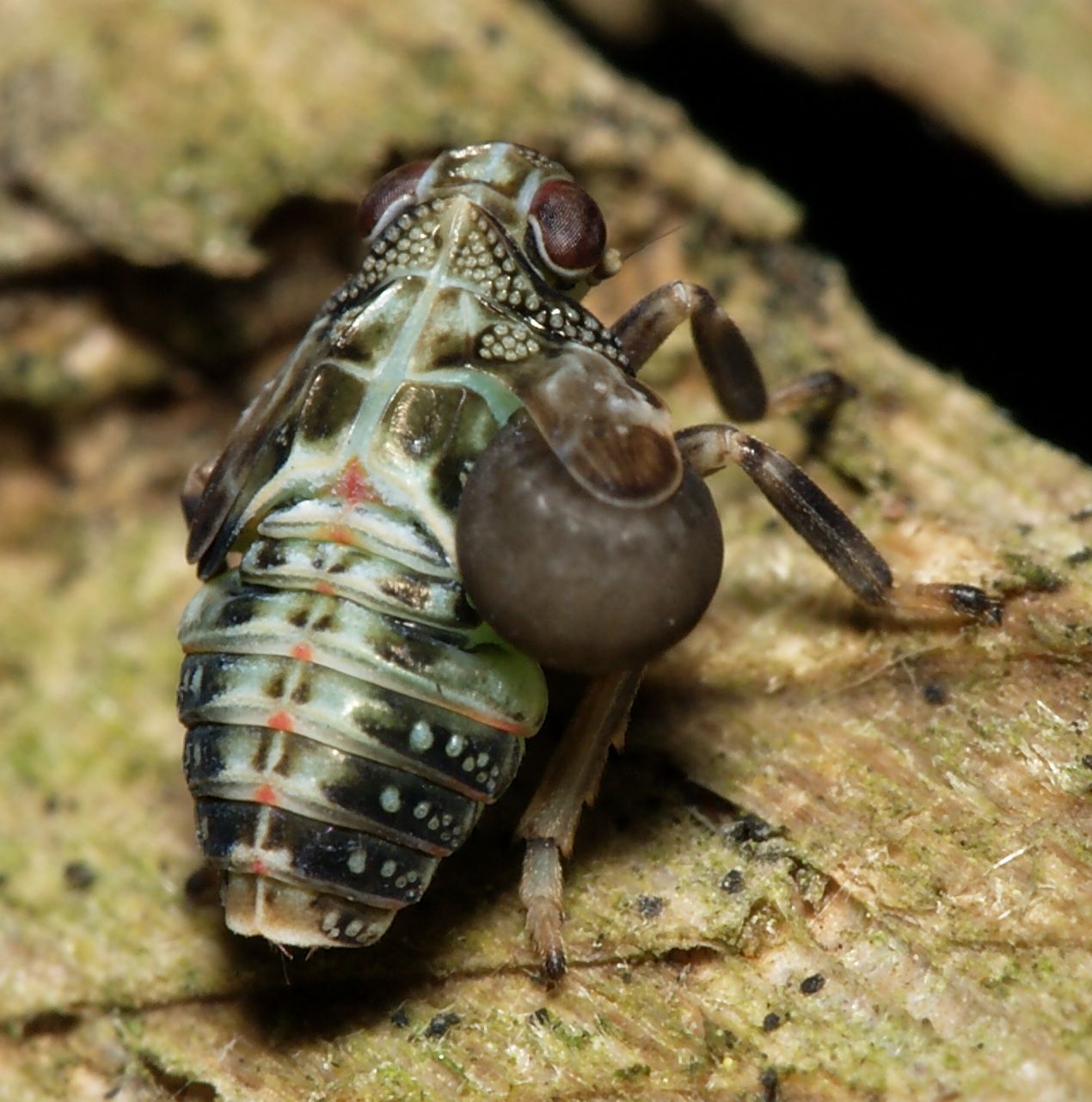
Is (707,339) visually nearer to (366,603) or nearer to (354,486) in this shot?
(354,486)

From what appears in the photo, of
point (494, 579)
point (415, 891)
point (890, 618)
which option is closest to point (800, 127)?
→ point (890, 618)

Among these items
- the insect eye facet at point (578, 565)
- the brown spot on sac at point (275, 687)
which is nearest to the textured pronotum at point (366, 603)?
the brown spot on sac at point (275, 687)

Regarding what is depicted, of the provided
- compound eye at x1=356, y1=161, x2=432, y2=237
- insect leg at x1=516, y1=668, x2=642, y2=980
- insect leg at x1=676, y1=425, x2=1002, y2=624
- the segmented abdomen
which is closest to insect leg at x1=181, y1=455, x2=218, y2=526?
the segmented abdomen

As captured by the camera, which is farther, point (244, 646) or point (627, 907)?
point (627, 907)

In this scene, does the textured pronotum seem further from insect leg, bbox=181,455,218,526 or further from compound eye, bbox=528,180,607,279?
insect leg, bbox=181,455,218,526

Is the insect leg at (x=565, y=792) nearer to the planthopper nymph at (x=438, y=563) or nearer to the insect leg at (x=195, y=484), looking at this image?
the planthopper nymph at (x=438, y=563)

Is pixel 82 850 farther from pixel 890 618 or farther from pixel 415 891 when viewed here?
pixel 890 618

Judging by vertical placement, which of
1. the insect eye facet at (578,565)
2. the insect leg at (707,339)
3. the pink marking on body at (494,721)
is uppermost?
the insect eye facet at (578,565)
